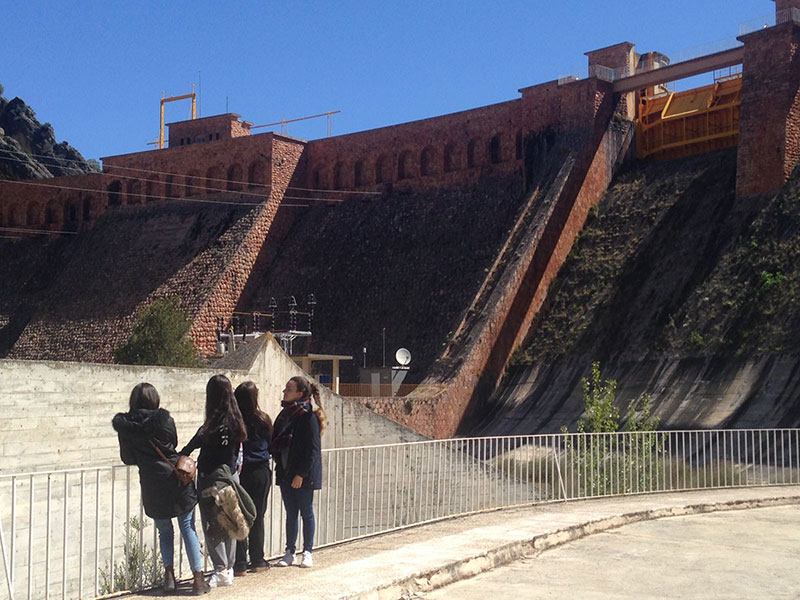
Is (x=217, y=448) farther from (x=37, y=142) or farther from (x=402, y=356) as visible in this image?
(x=37, y=142)

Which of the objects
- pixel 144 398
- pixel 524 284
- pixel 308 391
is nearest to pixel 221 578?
pixel 144 398

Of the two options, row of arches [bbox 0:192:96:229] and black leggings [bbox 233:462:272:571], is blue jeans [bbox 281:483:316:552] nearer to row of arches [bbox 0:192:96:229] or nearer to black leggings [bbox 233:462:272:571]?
black leggings [bbox 233:462:272:571]

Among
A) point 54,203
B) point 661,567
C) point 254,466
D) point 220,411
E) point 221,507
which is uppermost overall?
point 54,203

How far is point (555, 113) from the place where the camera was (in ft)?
122

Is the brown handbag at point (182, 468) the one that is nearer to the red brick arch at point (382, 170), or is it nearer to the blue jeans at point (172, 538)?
the blue jeans at point (172, 538)

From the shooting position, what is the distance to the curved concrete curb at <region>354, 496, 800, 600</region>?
820cm

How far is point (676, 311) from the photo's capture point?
2983 centimetres

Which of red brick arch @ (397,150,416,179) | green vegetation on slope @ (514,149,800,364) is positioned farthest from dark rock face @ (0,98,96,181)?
green vegetation on slope @ (514,149,800,364)

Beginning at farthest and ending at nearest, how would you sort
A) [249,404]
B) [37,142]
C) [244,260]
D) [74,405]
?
[37,142], [244,260], [74,405], [249,404]

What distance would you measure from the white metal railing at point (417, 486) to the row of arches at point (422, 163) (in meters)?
23.2

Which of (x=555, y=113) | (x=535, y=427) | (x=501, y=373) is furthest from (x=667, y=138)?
(x=535, y=427)

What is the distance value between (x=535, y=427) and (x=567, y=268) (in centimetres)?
719

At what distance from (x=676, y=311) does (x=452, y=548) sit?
2131 cm

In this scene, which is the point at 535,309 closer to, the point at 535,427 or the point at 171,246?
the point at 535,427
